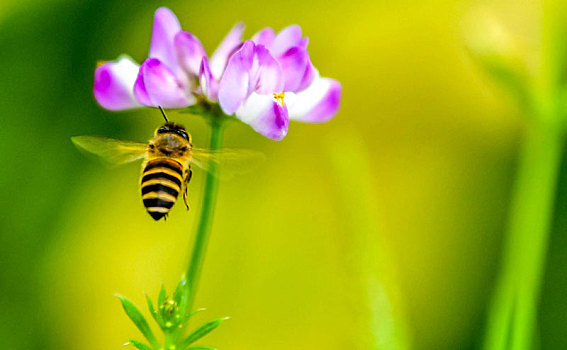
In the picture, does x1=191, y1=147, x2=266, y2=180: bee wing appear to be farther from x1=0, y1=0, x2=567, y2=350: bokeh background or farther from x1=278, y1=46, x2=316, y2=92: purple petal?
x1=0, y1=0, x2=567, y2=350: bokeh background

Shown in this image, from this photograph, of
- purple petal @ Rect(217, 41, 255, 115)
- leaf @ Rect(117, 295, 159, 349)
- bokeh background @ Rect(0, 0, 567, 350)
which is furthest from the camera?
bokeh background @ Rect(0, 0, 567, 350)

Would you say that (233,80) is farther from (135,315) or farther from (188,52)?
(135,315)

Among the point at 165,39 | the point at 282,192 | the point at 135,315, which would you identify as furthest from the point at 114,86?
the point at 282,192

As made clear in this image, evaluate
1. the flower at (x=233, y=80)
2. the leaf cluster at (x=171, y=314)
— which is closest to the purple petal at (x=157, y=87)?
the flower at (x=233, y=80)

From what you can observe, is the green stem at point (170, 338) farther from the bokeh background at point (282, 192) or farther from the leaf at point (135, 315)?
the bokeh background at point (282, 192)

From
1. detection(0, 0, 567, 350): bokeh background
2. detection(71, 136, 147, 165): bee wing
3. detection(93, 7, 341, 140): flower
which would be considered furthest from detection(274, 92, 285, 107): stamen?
detection(0, 0, 567, 350): bokeh background

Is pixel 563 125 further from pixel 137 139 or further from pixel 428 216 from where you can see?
pixel 137 139

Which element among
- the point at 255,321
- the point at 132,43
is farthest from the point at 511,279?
the point at 132,43
